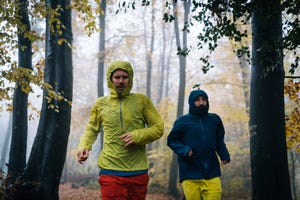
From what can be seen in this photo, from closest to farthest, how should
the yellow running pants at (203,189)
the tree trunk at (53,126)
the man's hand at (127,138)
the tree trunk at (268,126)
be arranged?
1. the man's hand at (127,138)
2. the yellow running pants at (203,189)
3. the tree trunk at (268,126)
4. the tree trunk at (53,126)

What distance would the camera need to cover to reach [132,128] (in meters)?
3.41

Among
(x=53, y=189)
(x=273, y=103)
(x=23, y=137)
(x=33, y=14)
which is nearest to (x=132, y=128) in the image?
(x=273, y=103)

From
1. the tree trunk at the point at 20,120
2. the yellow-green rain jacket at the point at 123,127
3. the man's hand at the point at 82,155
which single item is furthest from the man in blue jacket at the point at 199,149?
the tree trunk at the point at 20,120

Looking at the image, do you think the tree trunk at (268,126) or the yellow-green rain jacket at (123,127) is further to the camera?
the tree trunk at (268,126)

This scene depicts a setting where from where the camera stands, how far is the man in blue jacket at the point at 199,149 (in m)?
3.92

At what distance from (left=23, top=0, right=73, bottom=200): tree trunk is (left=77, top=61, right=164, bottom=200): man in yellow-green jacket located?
2.89 meters

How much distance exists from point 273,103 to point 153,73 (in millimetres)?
25206

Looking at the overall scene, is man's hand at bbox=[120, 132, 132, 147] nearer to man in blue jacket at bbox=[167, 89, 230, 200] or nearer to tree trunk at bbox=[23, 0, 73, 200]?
man in blue jacket at bbox=[167, 89, 230, 200]

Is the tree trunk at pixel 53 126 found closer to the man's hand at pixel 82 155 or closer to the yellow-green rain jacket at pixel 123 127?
the yellow-green rain jacket at pixel 123 127

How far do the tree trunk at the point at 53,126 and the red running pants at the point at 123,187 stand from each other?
124 inches

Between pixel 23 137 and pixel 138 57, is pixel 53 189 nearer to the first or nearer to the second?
pixel 23 137

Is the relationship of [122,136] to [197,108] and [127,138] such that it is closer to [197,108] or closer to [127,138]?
[127,138]

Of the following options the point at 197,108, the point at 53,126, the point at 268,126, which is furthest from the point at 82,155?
the point at 53,126

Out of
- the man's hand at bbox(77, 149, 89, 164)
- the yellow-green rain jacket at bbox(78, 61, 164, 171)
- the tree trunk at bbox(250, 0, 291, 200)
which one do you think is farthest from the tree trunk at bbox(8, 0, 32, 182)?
the tree trunk at bbox(250, 0, 291, 200)
